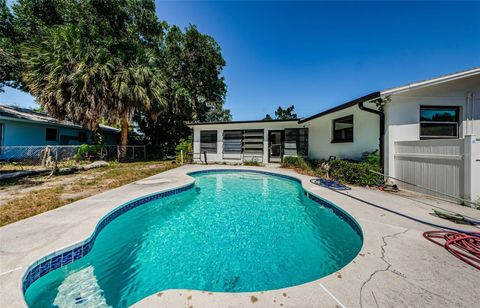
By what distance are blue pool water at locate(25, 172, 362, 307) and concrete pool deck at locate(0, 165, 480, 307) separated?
33 centimetres

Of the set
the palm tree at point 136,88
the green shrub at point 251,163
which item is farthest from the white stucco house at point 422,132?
the palm tree at point 136,88

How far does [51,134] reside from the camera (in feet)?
41.2

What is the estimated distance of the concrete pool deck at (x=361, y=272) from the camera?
4.60 ft

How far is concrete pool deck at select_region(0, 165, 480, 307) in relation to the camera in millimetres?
1401

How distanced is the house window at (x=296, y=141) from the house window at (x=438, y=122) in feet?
18.3

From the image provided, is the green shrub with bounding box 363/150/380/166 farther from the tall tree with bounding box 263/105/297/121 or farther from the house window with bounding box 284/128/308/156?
the tall tree with bounding box 263/105/297/121

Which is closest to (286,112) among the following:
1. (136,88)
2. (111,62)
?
(136,88)

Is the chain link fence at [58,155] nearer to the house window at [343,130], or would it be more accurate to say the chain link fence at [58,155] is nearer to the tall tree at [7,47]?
the tall tree at [7,47]

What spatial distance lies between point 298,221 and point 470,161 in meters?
3.52

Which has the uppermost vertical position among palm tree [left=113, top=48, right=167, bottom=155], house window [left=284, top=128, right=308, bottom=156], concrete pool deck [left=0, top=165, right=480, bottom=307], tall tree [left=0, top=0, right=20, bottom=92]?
tall tree [left=0, top=0, right=20, bottom=92]

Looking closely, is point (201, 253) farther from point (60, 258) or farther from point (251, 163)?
point (251, 163)

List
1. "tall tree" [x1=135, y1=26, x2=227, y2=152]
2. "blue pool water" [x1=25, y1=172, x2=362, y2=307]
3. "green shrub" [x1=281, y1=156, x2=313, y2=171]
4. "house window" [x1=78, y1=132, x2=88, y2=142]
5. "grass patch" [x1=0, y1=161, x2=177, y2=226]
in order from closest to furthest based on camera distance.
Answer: "blue pool water" [x1=25, y1=172, x2=362, y2=307] < "grass patch" [x1=0, y1=161, x2=177, y2=226] < "green shrub" [x1=281, y1=156, x2=313, y2=171] < "house window" [x1=78, y1=132, x2=88, y2=142] < "tall tree" [x1=135, y1=26, x2=227, y2=152]

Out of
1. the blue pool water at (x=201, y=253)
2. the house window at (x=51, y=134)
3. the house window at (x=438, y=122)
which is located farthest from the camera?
the house window at (x=51, y=134)

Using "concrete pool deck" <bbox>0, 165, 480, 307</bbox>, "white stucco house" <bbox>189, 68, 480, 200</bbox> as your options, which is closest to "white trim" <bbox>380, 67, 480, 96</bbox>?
"white stucco house" <bbox>189, 68, 480, 200</bbox>
